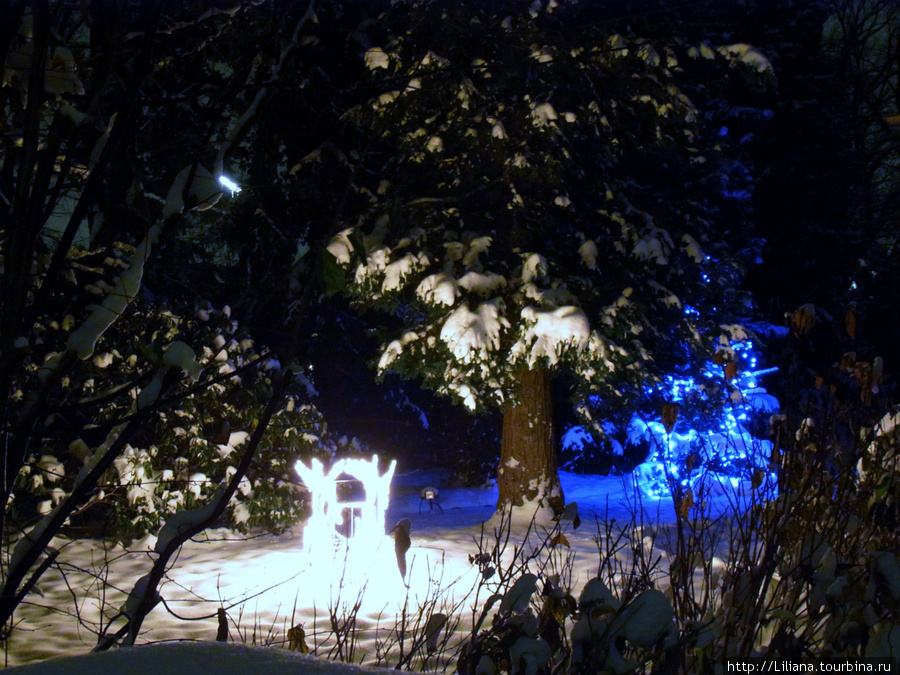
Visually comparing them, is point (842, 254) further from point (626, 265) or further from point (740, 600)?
point (740, 600)

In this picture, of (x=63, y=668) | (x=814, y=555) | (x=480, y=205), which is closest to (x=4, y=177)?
(x=63, y=668)

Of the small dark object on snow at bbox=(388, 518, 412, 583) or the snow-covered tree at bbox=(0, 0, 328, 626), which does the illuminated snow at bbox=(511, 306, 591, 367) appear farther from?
the small dark object on snow at bbox=(388, 518, 412, 583)

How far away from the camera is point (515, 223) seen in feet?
23.5

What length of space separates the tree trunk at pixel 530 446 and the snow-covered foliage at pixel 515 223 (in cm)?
53

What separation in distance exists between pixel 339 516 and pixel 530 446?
3.02 m

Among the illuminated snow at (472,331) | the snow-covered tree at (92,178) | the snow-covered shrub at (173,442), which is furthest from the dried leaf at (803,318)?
the snow-covered shrub at (173,442)

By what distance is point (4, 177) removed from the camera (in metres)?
2.38

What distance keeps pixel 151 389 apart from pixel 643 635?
1.38 metres

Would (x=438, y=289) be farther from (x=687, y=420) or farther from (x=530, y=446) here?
(x=687, y=420)

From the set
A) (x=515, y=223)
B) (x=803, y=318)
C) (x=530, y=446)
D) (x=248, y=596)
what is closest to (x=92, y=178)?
(x=803, y=318)

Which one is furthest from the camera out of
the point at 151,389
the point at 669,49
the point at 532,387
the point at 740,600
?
the point at 532,387

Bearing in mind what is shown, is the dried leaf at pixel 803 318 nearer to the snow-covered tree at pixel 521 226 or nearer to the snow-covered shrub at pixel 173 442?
the snow-covered tree at pixel 521 226

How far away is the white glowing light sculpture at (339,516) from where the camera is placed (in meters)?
5.13

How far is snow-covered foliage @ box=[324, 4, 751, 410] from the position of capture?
651 centimetres
